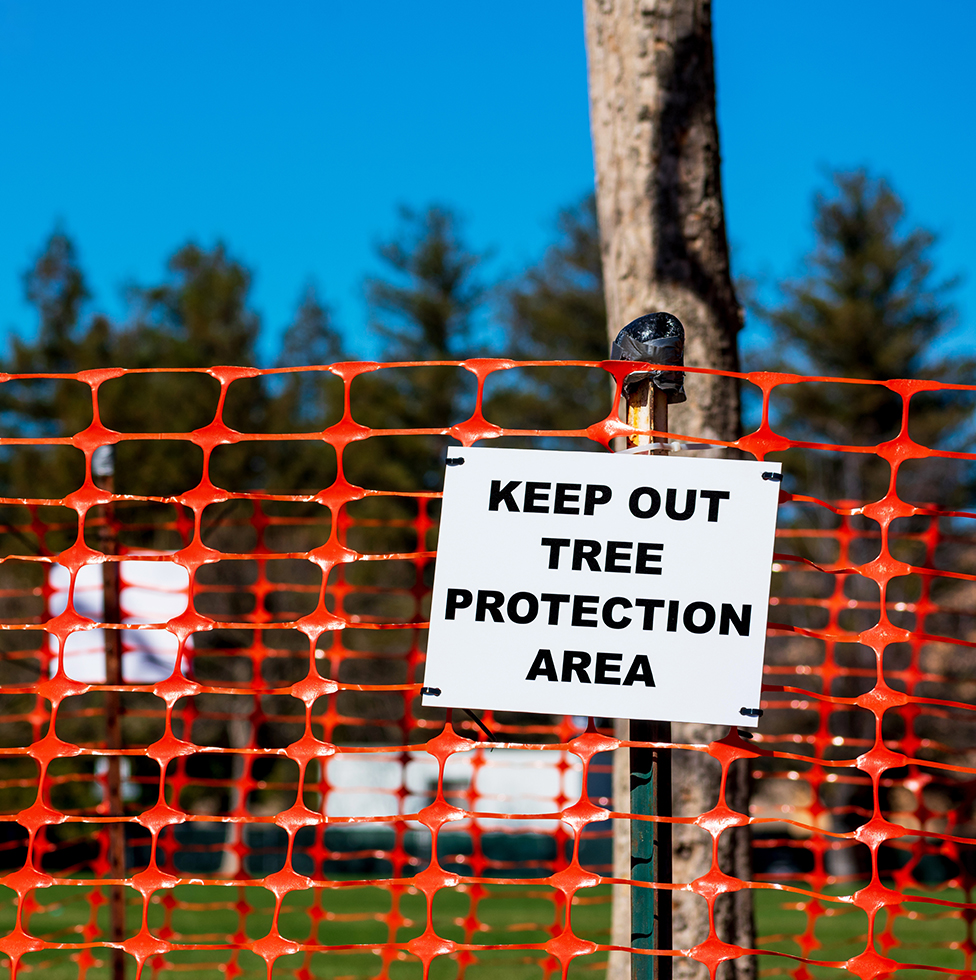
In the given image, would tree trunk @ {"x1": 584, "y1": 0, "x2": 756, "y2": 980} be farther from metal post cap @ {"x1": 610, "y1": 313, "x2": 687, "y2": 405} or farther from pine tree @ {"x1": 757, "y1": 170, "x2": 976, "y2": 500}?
pine tree @ {"x1": 757, "y1": 170, "x2": 976, "y2": 500}

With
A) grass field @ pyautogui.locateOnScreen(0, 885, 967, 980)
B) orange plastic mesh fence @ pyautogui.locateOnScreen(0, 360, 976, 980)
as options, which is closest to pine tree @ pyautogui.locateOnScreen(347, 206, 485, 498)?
orange plastic mesh fence @ pyautogui.locateOnScreen(0, 360, 976, 980)

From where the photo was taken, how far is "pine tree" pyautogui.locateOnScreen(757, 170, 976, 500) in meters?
34.2

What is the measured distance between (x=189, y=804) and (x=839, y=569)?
25.9 meters

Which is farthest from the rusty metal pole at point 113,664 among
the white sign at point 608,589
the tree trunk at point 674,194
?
the white sign at point 608,589

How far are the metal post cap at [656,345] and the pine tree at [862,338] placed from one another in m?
30.7

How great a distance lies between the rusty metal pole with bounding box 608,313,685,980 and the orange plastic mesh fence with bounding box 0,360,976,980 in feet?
0.28

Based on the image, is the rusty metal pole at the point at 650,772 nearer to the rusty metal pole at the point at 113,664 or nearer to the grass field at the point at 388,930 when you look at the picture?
the grass field at the point at 388,930

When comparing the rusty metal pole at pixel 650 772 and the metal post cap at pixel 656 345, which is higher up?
the metal post cap at pixel 656 345

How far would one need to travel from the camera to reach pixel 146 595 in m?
12.5

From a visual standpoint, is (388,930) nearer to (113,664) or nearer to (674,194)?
(113,664)

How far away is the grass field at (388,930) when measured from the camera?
6023 millimetres

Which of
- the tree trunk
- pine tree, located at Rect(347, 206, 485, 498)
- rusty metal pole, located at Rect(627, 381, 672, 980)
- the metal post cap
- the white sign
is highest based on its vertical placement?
pine tree, located at Rect(347, 206, 485, 498)

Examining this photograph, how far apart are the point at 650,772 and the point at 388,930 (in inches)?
249

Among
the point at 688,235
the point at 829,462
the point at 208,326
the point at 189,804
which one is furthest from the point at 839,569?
the point at 208,326
